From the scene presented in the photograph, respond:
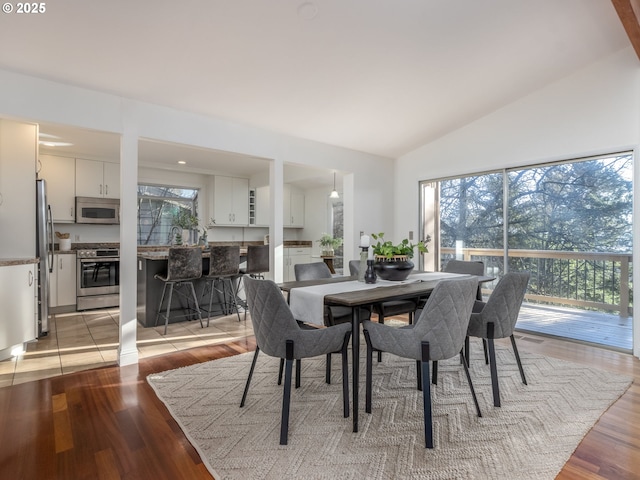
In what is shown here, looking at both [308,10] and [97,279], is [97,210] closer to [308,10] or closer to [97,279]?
[97,279]

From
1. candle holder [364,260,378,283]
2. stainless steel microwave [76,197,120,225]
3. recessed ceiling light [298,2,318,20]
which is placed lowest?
candle holder [364,260,378,283]

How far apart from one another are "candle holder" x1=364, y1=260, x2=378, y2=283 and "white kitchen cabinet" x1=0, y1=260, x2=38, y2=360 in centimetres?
300

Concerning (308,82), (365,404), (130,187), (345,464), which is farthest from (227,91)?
(345,464)

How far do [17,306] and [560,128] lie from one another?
549 cm

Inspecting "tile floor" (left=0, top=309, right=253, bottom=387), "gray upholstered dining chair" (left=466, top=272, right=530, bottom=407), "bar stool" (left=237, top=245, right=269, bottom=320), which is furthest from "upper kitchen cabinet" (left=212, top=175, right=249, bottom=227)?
"gray upholstered dining chair" (left=466, top=272, right=530, bottom=407)

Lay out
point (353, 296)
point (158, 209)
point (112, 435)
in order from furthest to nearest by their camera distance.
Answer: point (158, 209)
point (353, 296)
point (112, 435)

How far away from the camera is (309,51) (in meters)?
2.85

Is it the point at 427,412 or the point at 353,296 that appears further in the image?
the point at 353,296

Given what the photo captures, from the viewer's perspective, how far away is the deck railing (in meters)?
3.56

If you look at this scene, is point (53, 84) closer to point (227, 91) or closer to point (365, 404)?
point (227, 91)

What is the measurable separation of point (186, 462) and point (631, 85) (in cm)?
462

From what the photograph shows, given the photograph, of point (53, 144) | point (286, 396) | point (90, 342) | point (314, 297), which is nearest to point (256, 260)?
point (90, 342)

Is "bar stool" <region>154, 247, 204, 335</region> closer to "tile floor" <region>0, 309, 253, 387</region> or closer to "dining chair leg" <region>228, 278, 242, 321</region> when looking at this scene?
"tile floor" <region>0, 309, 253, 387</region>

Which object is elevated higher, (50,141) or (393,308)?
(50,141)
